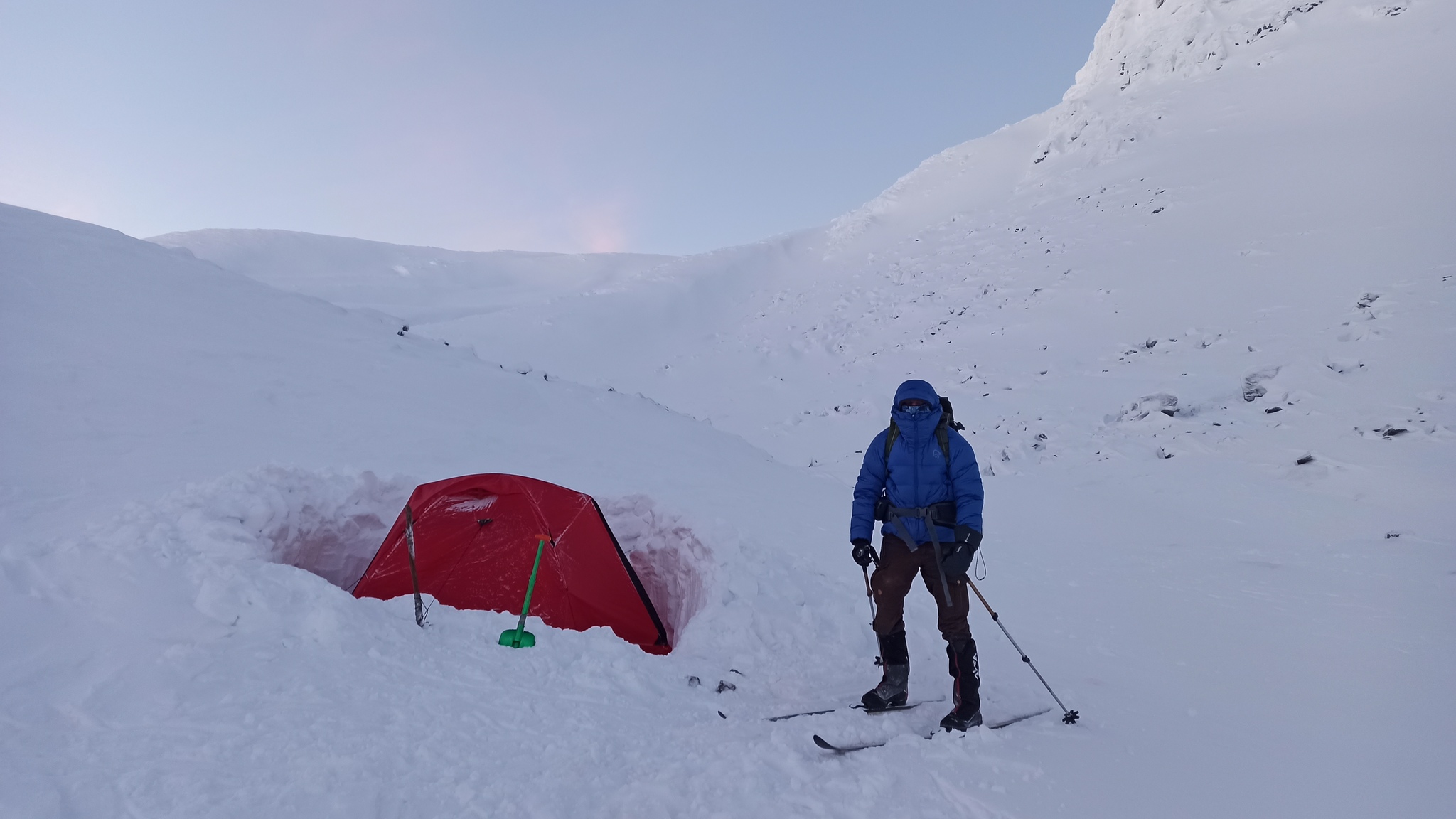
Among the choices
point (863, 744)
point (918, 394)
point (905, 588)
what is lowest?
point (863, 744)

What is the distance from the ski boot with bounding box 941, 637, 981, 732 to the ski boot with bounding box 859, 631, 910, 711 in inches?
10.8

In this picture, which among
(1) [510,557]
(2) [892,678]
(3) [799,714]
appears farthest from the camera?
(1) [510,557]

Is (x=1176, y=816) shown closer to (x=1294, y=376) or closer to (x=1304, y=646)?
(x=1304, y=646)

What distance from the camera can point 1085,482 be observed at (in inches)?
424

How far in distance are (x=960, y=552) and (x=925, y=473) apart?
19.0 inches

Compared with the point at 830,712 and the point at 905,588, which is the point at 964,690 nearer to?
the point at 905,588

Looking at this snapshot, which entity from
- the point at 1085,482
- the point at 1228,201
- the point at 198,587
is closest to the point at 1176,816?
the point at 198,587

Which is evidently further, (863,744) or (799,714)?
(799,714)

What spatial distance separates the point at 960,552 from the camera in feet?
12.3

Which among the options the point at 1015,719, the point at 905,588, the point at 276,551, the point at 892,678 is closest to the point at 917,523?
the point at 905,588

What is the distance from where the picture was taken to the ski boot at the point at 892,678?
392cm

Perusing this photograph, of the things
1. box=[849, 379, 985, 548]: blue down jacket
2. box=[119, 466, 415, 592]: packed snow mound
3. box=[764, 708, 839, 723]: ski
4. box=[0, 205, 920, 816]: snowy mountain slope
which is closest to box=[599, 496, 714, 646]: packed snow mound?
box=[0, 205, 920, 816]: snowy mountain slope

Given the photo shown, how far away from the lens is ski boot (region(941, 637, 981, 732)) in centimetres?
364

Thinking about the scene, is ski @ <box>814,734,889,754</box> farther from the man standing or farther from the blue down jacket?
the blue down jacket
